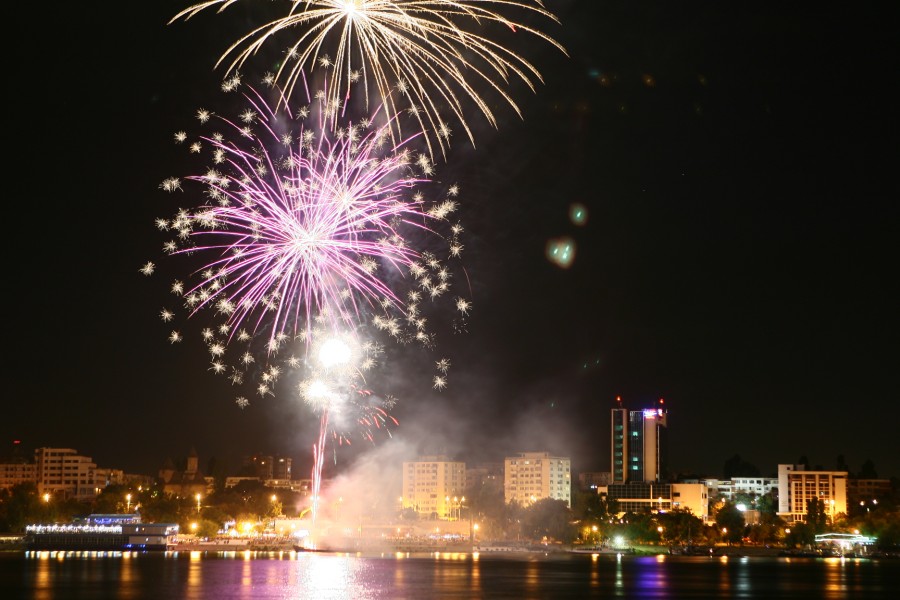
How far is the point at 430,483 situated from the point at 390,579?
111592 mm

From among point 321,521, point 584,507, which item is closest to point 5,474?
point 321,521

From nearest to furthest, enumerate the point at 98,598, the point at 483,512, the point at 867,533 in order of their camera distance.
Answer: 1. the point at 98,598
2. the point at 867,533
3. the point at 483,512

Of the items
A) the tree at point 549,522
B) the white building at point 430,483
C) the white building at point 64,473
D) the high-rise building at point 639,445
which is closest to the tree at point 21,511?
the tree at point 549,522

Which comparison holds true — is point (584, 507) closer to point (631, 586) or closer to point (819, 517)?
point (819, 517)

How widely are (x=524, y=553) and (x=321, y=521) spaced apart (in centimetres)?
2173

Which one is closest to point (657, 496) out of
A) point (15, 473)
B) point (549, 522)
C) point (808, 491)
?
point (549, 522)

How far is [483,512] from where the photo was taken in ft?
400

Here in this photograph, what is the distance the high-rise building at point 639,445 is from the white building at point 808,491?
16.3 m

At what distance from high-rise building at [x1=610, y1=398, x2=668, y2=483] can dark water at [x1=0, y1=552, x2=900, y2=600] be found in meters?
68.4

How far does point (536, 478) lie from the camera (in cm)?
15175

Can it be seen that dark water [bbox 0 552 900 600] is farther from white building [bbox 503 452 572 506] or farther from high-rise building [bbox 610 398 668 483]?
white building [bbox 503 452 572 506]

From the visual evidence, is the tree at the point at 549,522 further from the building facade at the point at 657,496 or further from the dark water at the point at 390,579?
the dark water at the point at 390,579

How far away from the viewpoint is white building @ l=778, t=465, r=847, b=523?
5394 inches

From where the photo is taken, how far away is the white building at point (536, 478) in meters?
151
